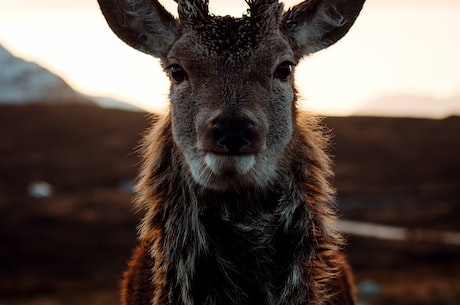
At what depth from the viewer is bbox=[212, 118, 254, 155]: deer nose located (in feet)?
18.1

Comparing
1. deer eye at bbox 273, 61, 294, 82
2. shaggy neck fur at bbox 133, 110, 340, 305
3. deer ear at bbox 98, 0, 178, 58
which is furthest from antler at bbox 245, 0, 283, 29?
shaggy neck fur at bbox 133, 110, 340, 305

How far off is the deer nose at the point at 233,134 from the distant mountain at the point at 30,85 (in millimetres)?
85416

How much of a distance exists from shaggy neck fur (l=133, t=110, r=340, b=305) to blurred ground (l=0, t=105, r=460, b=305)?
2902 millimetres

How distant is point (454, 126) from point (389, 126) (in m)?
7.72

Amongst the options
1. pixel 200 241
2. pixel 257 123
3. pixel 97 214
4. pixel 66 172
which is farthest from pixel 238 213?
pixel 66 172

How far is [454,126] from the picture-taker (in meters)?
94.0

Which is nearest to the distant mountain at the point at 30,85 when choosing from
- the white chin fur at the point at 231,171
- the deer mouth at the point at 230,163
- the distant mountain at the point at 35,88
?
the distant mountain at the point at 35,88

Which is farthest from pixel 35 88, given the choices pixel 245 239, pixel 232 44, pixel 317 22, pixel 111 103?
pixel 245 239

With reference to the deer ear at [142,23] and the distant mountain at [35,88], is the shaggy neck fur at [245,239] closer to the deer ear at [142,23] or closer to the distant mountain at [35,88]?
the deer ear at [142,23]

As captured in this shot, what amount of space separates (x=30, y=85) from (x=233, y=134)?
11329cm

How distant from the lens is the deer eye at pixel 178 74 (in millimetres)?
6449

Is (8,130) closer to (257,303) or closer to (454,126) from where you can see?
(454,126)

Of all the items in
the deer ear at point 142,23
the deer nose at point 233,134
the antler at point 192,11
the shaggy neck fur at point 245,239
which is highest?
the antler at point 192,11

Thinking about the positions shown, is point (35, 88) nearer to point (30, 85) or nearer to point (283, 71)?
point (30, 85)
